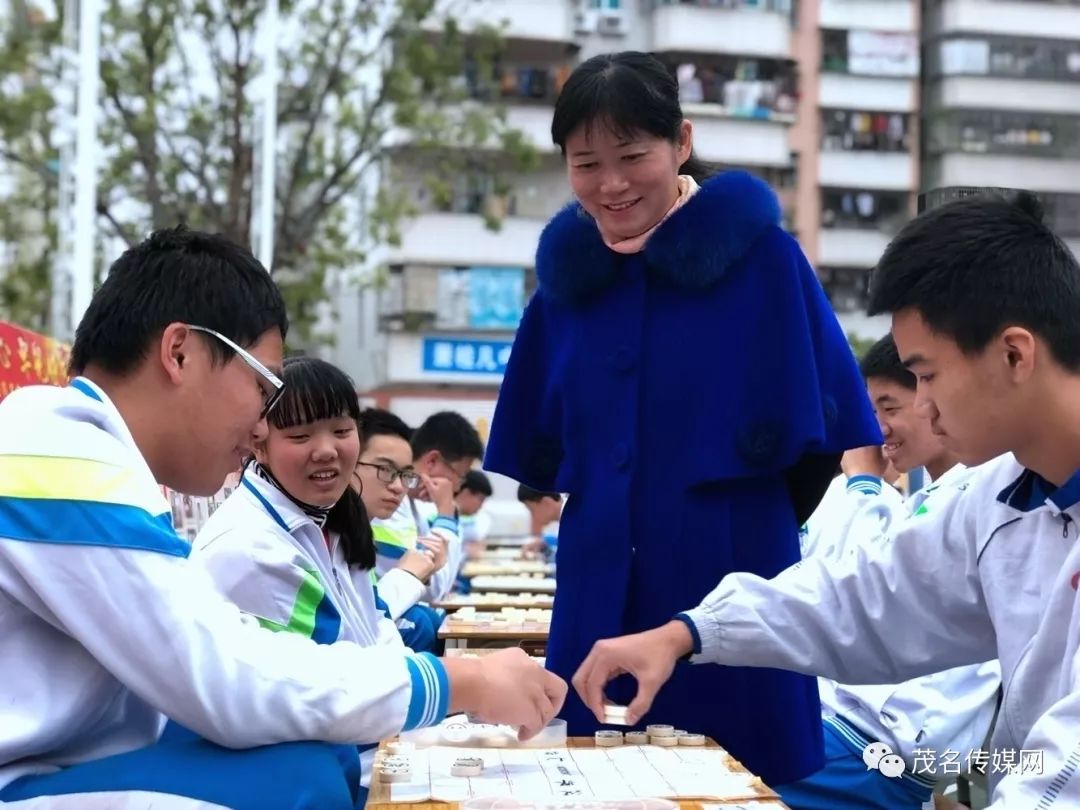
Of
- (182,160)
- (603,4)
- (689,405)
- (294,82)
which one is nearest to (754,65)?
(603,4)

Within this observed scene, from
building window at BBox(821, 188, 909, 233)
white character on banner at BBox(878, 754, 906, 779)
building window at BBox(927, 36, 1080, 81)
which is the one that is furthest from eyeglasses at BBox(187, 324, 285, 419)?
building window at BBox(927, 36, 1080, 81)

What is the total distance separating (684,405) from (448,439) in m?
5.51

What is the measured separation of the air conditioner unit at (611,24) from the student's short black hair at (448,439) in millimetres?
20004

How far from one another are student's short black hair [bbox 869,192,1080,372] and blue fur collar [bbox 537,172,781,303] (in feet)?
1.52

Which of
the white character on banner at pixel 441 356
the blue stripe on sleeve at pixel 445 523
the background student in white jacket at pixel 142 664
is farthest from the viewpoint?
the white character on banner at pixel 441 356

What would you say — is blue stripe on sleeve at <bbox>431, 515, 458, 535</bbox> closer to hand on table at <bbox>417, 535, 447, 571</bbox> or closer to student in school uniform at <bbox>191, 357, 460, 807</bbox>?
hand on table at <bbox>417, 535, 447, 571</bbox>

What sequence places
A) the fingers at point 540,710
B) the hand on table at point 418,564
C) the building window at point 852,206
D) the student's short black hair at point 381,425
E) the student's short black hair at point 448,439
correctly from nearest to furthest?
1. the fingers at point 540,710
2. the hand on table at point 418,564
3. the student's short black hair at point 381,425
4. the student's short black hair at point 448,439
5. the building window at point 852,206

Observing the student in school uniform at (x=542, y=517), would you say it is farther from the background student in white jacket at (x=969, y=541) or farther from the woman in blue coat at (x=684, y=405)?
the background student in white jacket at (x=969, y=541)

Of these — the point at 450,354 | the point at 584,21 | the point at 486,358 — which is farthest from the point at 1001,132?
the point at 450,354

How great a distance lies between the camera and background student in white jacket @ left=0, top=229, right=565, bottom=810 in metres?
1.86

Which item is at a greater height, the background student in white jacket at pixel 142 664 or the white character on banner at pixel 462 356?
the background student in white jacket at pixel 142 664

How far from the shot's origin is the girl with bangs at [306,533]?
2.79 metres

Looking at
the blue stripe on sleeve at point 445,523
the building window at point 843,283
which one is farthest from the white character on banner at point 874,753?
the building window at point 843,283

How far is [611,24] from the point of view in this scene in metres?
27.0
